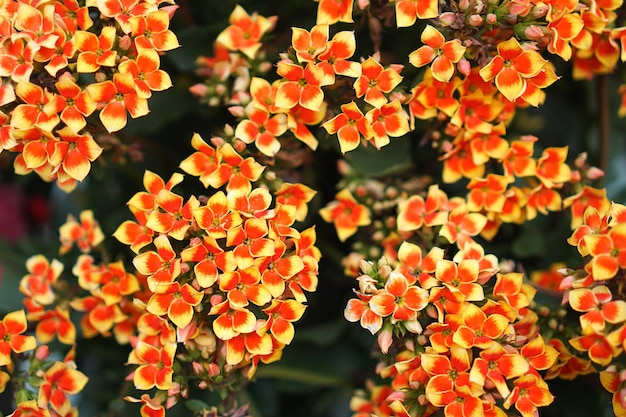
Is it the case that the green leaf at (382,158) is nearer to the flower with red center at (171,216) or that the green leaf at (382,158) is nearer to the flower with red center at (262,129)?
the flower with red center at (262,129)

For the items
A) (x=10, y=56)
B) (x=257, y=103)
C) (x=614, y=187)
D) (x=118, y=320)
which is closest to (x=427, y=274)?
(x=257, y=103)

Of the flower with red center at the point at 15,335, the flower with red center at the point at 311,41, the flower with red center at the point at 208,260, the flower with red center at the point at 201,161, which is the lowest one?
the flower with red center at the point at 15,335

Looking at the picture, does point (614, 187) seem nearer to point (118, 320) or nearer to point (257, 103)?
point (257, 103)

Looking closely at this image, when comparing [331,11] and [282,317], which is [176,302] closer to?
[282,317]

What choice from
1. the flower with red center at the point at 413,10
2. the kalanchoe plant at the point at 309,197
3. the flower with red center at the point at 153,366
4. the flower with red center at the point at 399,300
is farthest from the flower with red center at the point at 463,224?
the flower with red center at the point at 153,366

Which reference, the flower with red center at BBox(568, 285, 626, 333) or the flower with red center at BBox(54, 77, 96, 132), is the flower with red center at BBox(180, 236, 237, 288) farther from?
the flower with red center at BBox(568, 285, 626, 333)

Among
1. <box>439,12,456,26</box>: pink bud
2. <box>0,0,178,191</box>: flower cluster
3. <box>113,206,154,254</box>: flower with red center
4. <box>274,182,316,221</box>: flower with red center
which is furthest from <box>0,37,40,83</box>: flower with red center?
<box>439,12,456,26</box>: pink bud
